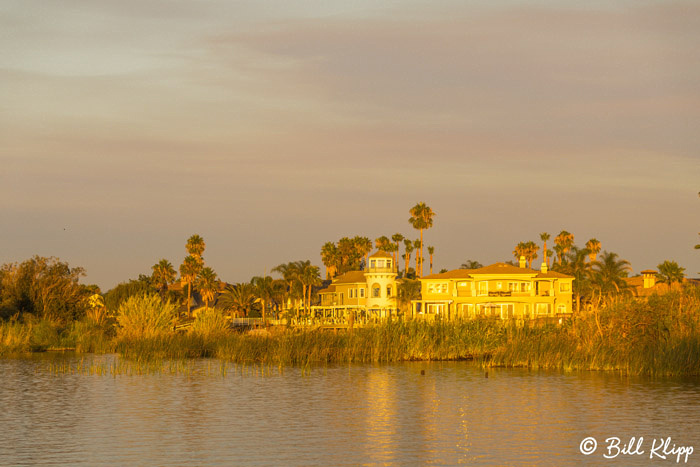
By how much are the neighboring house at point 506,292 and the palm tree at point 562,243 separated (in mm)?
41282

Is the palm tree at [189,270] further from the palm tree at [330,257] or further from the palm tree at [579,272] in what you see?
the palm tree at [579,272]

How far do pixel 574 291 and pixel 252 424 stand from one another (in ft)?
267

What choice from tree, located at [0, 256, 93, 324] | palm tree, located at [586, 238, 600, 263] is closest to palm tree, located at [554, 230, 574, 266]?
palm tree, located at [586, 238, 600, 263]

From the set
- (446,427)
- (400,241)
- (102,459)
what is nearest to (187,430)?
(102,459)

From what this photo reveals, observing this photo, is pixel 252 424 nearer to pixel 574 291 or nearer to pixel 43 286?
pixel 43 286

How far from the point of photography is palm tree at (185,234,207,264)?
132 meters

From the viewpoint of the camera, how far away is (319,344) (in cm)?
5234

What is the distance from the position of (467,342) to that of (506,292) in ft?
132

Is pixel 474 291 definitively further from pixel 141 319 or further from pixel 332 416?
pixel 332 416

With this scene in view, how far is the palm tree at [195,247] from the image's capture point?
131500mm

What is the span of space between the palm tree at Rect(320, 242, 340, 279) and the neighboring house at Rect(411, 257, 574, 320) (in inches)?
1628

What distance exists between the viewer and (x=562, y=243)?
139 meters

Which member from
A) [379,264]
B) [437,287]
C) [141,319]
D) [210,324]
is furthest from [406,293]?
[141,319]
